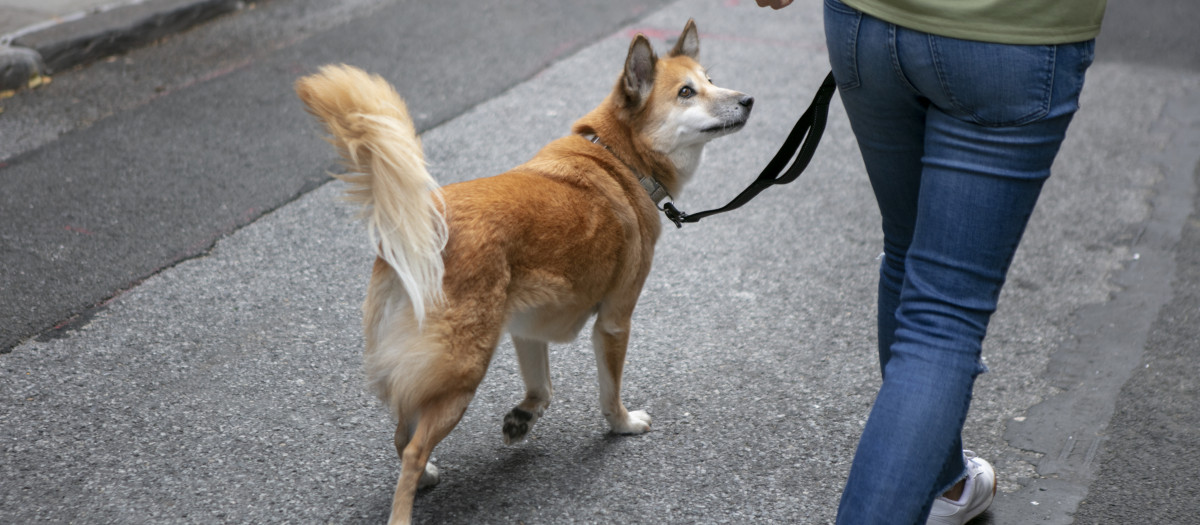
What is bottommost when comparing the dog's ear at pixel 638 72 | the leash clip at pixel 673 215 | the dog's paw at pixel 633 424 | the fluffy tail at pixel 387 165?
the dog's paw at pixel 633 424

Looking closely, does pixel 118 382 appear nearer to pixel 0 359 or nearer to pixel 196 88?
pixel 0 359

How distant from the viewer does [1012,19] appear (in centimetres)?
171

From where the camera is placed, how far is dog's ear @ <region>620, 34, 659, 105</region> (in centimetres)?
297

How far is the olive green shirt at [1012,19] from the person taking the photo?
1.71 metres

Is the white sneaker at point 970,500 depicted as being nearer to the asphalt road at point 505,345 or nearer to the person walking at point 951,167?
the asphalt road at point 505,345

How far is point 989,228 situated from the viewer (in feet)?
5.92

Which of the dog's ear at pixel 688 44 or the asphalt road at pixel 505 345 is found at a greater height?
the dog's ear at pixel 688 44

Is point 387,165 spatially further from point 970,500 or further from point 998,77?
point 970,500

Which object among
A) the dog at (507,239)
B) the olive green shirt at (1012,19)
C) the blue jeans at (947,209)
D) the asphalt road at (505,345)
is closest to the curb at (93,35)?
the asphalt road at (505,345)

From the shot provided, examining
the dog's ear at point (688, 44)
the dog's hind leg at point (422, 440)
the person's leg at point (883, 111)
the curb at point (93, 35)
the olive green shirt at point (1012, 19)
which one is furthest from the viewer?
the curb at point (93, 35)

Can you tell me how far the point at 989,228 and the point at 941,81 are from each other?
0.99 ft

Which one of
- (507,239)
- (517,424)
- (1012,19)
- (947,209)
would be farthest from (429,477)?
(1012,19)

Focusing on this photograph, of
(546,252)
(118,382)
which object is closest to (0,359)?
(118,382)

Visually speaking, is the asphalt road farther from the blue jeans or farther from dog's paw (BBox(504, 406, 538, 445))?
the blue jeans
